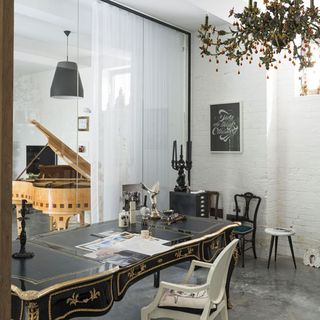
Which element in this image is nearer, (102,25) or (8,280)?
(8,280)

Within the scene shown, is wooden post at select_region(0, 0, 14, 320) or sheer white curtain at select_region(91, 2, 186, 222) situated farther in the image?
sheer white curtain at select_region(91, 2, 186, 222)

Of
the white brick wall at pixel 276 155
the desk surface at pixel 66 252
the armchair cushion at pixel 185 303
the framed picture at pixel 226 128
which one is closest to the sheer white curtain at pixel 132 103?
the framed picture at pixel 226 128

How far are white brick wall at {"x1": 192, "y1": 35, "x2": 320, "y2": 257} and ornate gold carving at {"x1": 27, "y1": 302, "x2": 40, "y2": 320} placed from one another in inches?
164

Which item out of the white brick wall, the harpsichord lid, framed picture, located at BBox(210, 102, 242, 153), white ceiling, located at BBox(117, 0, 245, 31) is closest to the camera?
the harpsichord lid

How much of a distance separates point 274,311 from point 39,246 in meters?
2.29

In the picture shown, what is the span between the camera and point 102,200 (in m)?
4.78

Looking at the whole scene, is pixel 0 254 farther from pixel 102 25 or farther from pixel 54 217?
pixel 102 25

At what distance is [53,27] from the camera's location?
14.0 feet

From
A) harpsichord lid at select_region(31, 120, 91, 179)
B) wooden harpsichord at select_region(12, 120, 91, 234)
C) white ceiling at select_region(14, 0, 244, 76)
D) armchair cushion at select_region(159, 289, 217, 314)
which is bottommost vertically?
armchair cushion at select_region(159, 289, 217, 314)

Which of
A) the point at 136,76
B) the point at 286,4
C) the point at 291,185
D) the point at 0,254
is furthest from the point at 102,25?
the point at 0,254

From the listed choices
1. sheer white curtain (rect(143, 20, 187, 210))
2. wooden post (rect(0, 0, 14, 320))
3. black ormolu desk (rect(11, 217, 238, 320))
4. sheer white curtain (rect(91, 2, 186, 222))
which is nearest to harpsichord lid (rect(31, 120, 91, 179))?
sheer white curtain (rect(91, 2, 186, 222))

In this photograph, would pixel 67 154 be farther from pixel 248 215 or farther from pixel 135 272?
pixel 248 215

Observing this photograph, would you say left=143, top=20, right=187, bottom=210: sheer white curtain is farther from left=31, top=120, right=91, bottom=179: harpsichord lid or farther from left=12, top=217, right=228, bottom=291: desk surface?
left=12, top=217, right=228, bottom=291: desk surface

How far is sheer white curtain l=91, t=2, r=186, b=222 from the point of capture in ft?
15.5
